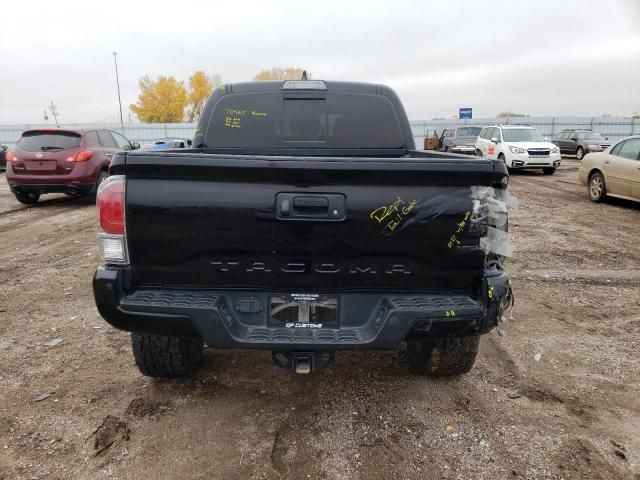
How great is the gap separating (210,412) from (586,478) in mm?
2096

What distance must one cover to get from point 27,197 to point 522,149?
15.4 m

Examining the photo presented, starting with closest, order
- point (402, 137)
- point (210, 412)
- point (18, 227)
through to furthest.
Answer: point (210, 412) < point (402, 137) < point (18, 227)

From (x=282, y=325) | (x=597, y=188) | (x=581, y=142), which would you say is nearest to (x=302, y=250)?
(x=282, y=325)

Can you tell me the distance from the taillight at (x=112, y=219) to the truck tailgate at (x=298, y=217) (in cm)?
4

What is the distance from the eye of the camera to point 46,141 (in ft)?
31.1

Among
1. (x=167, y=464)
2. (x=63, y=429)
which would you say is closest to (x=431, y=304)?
(x=167, y=464)

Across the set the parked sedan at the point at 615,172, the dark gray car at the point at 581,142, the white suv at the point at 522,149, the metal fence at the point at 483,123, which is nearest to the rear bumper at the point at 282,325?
the parked sedan at the point at 615,172

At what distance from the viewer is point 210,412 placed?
2738mm

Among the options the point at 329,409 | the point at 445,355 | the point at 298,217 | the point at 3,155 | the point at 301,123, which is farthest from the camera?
the point at 3,155

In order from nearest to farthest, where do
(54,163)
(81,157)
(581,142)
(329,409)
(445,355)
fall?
(329,409), (445,355), (54,163), (81,157), (581,142)

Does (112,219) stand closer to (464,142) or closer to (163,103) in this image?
(464,142)

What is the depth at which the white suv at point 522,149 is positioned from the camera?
15812mm

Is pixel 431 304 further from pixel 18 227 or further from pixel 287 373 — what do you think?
pixel 18 227

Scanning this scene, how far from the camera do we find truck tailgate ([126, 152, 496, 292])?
213cm
